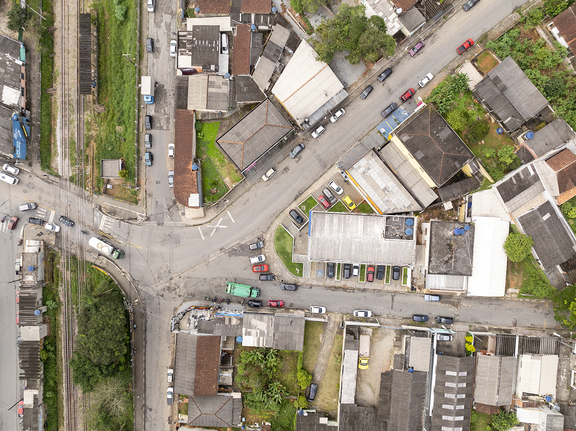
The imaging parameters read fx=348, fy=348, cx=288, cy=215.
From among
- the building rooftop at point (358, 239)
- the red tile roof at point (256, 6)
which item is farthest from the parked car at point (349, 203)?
the red tile roof at point (256, 6)

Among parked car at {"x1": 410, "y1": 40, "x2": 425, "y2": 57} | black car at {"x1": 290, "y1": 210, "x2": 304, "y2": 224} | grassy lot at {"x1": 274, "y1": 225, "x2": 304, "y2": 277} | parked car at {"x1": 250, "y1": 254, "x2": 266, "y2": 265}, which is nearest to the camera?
parked car at {"x1": 410, "y1": 40, "x2": 425, "y2": 57}

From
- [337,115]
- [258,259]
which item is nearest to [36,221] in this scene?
[258,259]

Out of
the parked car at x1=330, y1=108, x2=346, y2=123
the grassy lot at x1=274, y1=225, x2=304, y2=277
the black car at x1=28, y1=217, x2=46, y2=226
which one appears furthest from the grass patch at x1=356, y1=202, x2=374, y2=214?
the black car at x1=28, y1=217, x2=46, y2=226

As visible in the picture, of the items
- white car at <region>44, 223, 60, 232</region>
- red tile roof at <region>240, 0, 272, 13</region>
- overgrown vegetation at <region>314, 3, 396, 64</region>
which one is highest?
red tile roof at <region>240, 0, 272, 13</region>

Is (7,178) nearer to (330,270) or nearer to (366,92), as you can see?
(330,270)

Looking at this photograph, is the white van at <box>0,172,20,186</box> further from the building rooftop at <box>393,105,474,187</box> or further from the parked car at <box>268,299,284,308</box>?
the building rooftop at <box>393,105,474,187</box>

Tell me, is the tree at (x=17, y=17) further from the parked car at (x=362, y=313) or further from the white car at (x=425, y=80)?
the parked car at (x=362, y=313)
